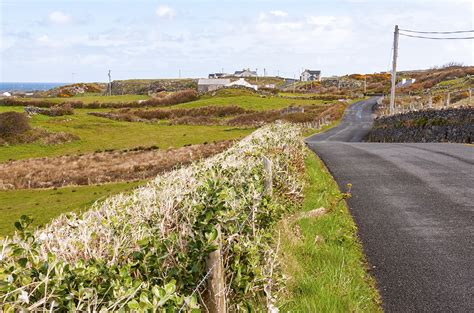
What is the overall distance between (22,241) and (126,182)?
2742 cm

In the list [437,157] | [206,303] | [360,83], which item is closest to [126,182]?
[437,157]

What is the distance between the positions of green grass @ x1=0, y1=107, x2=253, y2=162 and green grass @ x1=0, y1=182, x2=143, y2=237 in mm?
20232

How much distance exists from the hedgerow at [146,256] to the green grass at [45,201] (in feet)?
51.5

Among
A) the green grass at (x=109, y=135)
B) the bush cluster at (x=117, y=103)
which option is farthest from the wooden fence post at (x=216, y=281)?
the bush cluster at (x=117, y=103)

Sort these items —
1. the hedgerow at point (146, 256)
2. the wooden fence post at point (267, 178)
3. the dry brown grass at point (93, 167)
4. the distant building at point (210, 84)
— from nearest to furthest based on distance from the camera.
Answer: the hedgerow at point (146, 256), the wooden fence post at point (267, 178), the dry brown grass at point (93, 167), the distant building at point (210, 84)

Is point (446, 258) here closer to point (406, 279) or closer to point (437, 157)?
point (406, 279)

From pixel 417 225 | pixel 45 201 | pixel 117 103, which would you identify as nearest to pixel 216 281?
pixel 417 225

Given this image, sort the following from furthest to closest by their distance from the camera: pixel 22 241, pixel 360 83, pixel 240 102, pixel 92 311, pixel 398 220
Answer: pixel 360 83 < pixel 240 102 < pixel 398 220 < pixel 22 241 < pixel 92 311

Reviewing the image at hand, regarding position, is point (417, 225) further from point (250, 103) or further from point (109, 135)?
point (250, 103)

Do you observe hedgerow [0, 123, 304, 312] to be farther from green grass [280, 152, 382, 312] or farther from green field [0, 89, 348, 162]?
green field [0, 89, 348, 162]

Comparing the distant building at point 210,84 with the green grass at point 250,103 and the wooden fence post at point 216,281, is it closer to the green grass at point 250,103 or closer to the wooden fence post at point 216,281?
the green grass at point 250,103

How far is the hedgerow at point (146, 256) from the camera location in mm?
2969

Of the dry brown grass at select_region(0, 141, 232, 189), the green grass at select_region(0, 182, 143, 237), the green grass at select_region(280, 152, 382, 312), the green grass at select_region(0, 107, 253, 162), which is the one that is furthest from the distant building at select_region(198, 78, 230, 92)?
the green grass at select_region(280, 152, 382, 312)

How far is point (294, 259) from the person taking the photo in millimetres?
6828
